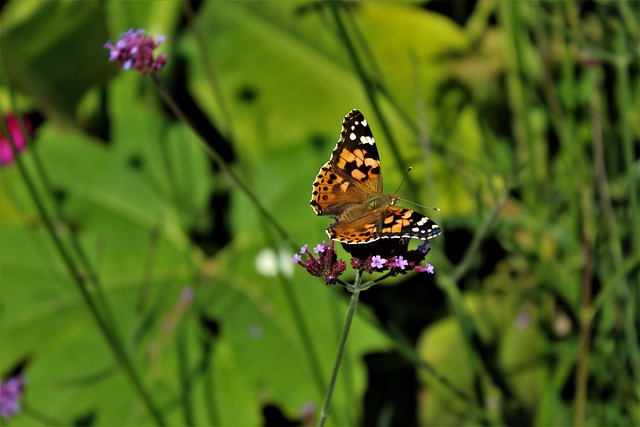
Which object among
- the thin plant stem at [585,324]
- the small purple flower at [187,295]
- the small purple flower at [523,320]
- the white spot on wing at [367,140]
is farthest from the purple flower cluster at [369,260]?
the small purple flower at [523,320]

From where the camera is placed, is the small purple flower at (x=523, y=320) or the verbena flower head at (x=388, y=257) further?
the small purple flower at (x=523, y=320)

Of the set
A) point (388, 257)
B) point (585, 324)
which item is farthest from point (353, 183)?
point (585, 324)

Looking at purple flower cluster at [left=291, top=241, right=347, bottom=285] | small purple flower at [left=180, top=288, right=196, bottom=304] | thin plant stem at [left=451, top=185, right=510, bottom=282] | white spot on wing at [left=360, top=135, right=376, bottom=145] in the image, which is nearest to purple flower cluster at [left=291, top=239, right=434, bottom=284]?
purple flower cluster at [left=291, top=241, right=347, bottom=285]

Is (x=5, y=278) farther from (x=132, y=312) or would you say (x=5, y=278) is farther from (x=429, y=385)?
(x=429, y=385)

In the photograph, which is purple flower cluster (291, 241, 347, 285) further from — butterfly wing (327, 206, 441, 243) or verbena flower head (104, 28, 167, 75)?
verbena flower head (104, 28, 167, 75)

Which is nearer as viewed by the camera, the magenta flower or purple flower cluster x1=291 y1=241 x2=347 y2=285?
purple flower cluster x1=291 y1=241 x2=347 y2=285

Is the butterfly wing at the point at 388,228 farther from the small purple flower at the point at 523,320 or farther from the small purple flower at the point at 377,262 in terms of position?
the small purple flower at the point at 523,320

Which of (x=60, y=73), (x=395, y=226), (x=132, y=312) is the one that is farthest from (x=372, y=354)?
(x=395, y=226)

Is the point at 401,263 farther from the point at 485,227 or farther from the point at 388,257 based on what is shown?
the point at 485,227
